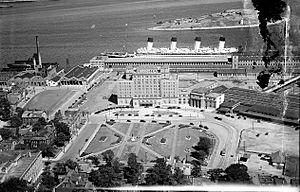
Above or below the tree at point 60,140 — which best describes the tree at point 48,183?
above

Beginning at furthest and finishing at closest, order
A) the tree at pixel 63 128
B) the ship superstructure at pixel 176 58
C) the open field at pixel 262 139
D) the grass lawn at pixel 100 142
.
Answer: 1. the ship superstructure at pixel 176 58
2. the tree at pixel 63 128
3. the grass lawn at pixel 100 142
4. the open field at pixel 262 139

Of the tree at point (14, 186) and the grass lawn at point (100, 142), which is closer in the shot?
the tree at point (14, 186)

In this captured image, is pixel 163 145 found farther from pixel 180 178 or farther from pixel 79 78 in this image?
pixel 79 78

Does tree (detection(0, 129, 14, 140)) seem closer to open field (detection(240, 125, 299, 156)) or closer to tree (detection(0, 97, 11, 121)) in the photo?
tree (detection(0, 97, 11, 121))

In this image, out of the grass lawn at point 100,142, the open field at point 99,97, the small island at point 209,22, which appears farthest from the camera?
the small island at point 209,22

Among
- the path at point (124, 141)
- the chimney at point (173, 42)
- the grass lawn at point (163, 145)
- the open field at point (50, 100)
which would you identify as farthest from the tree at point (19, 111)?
the chimney at point (173, 42)

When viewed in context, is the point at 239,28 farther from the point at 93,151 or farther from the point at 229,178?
the point at 229,178

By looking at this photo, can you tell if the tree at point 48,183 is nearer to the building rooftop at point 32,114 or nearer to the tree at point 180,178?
the tree at point 180,178
